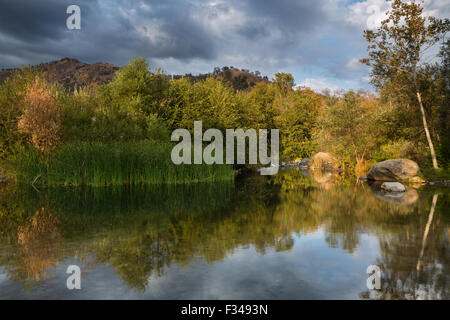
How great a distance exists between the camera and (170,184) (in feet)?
51.7

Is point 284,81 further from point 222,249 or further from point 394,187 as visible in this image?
point 222,249

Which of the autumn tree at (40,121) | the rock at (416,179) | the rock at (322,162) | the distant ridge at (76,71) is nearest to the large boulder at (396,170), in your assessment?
the rock at (416,179)

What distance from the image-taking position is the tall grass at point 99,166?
1484 centimetres

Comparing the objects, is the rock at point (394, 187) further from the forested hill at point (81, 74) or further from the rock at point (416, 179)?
the forested hill at point (81, 74)

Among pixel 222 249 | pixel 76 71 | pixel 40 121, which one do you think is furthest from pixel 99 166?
pixel 76 71

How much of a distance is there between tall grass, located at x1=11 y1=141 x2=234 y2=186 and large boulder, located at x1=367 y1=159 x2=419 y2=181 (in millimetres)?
10938

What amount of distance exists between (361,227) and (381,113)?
16.6m

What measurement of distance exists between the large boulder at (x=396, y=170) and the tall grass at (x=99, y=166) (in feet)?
35.9

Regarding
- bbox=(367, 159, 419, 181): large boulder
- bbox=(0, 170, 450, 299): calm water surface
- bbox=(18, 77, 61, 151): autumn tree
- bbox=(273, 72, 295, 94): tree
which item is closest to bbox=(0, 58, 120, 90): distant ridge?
bbox=(273, 72, 295, 94): tree

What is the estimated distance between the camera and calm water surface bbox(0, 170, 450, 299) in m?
3.88

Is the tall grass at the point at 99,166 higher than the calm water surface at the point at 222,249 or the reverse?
higher

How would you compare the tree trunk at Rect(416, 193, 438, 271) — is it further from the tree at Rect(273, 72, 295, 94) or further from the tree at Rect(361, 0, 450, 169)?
the tree at Rect(273, 72, 295, 94)
